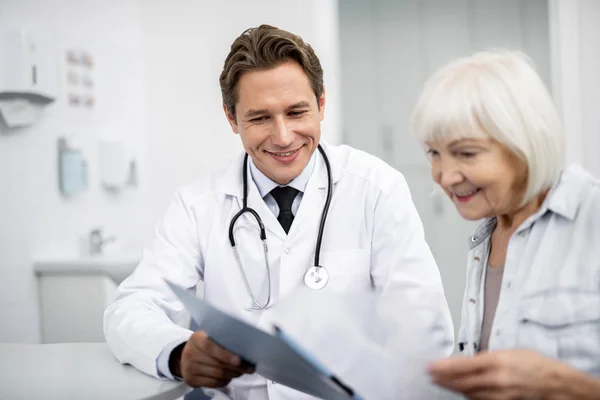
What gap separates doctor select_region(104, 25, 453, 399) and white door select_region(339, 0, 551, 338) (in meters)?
1.97

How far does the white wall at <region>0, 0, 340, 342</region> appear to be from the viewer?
2.38 m

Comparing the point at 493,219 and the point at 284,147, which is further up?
the point at 284,147

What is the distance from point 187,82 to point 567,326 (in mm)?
2547

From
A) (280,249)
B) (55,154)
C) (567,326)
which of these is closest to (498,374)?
(567,326)

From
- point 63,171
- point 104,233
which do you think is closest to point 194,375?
point 63,171

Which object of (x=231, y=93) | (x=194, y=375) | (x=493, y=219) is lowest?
(x=194, y=375)

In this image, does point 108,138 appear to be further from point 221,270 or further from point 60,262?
point 221,270

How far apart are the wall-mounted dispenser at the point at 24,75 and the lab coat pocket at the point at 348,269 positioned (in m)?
1.24

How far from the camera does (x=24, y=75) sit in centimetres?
208

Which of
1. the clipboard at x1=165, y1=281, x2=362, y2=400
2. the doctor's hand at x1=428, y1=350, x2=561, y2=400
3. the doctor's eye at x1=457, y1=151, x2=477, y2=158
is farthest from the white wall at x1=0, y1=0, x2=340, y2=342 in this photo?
the doctor's hand at x1=428, y1=350, x2=561, y2=400

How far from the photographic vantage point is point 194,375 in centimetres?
107

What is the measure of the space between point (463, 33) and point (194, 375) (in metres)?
2.87

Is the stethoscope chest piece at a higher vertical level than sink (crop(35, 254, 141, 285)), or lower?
higher

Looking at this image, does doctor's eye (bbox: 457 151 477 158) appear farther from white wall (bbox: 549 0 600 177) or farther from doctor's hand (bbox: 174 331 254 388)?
white wall (bbox: 549 0 600 177)
